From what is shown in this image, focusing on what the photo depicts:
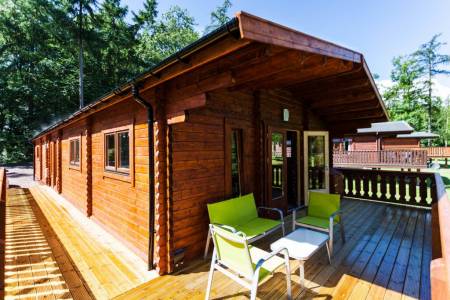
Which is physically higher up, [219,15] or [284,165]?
[219,15]

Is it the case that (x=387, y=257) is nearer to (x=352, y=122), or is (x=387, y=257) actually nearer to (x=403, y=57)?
(x=352, y=122)

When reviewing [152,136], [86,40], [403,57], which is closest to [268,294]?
[152,136]

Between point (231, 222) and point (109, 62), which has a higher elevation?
point (109, 62)

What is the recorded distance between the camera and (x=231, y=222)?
3465 millimetres

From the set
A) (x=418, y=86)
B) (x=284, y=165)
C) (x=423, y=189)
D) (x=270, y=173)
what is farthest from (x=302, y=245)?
(x=418, y=86)

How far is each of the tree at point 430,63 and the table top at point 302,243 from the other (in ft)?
102

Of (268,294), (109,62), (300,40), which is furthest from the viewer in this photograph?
(109,62)

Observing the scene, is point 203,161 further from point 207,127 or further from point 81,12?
point 81,12

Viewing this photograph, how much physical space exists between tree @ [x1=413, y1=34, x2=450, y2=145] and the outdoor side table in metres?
31.1

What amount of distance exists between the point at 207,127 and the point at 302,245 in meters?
2.10

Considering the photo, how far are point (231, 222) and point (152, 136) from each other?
5.70ft

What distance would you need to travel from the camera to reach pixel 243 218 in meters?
3.67

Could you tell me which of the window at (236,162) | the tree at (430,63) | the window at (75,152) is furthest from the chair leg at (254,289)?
the tree at (430,63)

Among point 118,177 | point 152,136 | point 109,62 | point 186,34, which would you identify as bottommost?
point 118,177
